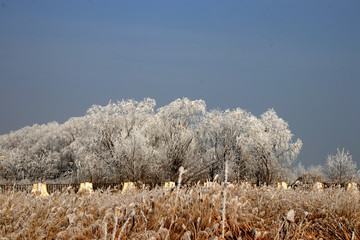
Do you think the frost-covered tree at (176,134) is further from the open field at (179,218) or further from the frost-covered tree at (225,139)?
the open field at (179,218)

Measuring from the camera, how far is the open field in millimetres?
4055

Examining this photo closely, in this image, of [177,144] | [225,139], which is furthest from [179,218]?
[225,139]

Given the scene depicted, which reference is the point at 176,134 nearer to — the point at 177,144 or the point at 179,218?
the point at 177,144

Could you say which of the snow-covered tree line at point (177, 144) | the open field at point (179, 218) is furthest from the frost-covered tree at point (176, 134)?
the open field at point (179, 218)

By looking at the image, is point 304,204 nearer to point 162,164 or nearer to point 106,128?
point 162,164

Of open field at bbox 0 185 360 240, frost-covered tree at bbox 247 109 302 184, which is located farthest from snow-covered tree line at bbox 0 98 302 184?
open field at bbox 0 185 360 240

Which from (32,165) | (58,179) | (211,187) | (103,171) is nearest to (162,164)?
(103,171)

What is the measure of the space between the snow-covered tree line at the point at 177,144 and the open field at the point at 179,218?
18277mm

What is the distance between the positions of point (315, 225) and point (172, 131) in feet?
72.3

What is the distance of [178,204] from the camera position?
5.70 meters

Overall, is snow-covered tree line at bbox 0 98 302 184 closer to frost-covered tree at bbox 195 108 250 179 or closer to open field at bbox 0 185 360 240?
frost-covered tree at bbox 195 108 250 179

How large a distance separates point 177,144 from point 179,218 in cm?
2143

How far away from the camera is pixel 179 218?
488 cm

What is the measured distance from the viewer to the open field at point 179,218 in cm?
405
